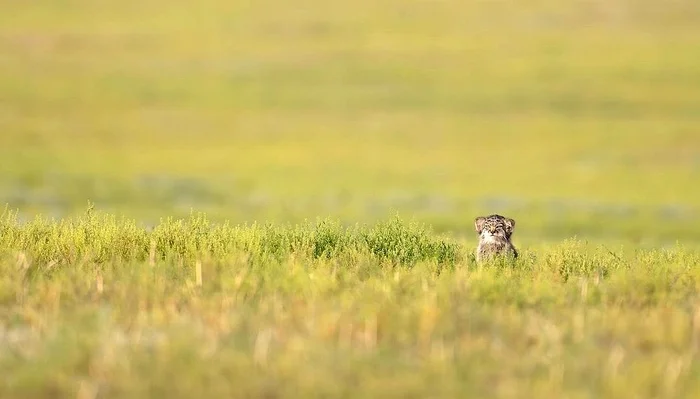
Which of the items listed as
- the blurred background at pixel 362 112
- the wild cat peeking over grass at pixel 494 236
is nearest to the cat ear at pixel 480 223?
the wild cat peeking over grass at pixel 494 236

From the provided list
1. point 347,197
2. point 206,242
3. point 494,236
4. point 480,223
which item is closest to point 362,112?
point 347,197

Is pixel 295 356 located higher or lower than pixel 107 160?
lower

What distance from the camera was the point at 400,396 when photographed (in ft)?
19.0

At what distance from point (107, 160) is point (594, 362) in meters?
30.3

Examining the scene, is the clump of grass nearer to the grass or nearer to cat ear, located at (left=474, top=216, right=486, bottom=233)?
the grass

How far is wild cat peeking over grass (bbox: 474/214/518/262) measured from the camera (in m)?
10.0

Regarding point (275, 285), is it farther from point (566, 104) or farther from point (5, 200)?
point (566, 104)

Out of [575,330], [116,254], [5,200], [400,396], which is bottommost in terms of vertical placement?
[400,396]

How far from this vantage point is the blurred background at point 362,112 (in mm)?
28688

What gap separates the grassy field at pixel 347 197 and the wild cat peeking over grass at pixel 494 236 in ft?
0.57

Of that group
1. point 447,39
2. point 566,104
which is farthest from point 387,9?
point 566,104

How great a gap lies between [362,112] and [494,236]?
115ft

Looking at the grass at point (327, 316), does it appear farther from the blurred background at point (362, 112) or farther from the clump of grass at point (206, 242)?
the blurred background at point (362, 112)

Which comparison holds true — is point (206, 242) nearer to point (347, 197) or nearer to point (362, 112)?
point (347, 197)
